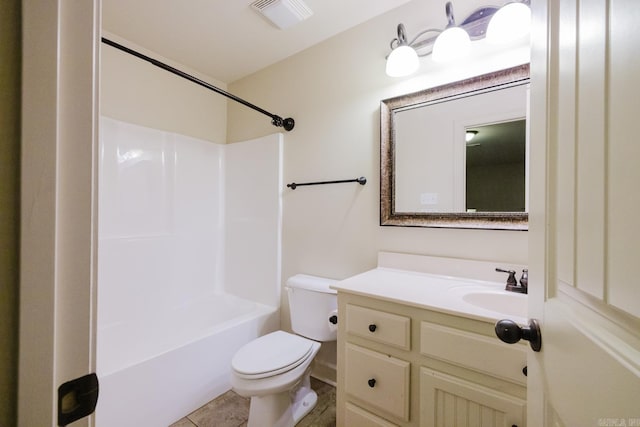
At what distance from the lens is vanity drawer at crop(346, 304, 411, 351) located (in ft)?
3.47

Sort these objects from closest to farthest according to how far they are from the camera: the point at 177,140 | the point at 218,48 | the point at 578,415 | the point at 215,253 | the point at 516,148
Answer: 1. the point at 578,415
2. the point at 516,148
3. the point at 218,48
4. the point at 177,140
5. the point at 215,253

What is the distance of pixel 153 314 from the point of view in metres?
2.07

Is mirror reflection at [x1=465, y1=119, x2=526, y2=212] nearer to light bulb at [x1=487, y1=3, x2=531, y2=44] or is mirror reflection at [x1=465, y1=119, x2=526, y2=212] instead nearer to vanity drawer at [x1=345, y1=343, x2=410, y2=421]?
light bulb at [x1=487, y1=3, x2=531, y2=44]

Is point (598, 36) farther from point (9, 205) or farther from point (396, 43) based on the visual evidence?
point (396, 43)

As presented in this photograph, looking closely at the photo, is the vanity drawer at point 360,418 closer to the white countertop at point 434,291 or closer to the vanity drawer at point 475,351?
the vanity drawer at point 475,351

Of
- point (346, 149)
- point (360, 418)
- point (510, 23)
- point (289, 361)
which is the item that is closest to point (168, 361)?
point (289, 361)

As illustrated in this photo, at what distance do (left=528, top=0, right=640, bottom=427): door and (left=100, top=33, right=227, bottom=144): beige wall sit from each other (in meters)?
2.31

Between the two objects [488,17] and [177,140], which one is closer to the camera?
[488,17]

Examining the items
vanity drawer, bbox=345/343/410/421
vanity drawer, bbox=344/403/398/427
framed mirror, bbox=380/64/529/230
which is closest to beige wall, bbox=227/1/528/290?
framed mirror, bbox=380/64/529/230

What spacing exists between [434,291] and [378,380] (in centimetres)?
44

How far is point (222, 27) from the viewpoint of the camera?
5.88 ft

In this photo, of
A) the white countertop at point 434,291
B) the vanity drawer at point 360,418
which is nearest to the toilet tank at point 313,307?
the white countertop at point 434,291

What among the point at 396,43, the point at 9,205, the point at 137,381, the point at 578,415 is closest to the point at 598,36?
the point at 578,415

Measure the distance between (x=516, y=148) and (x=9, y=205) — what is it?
1.65 metres
